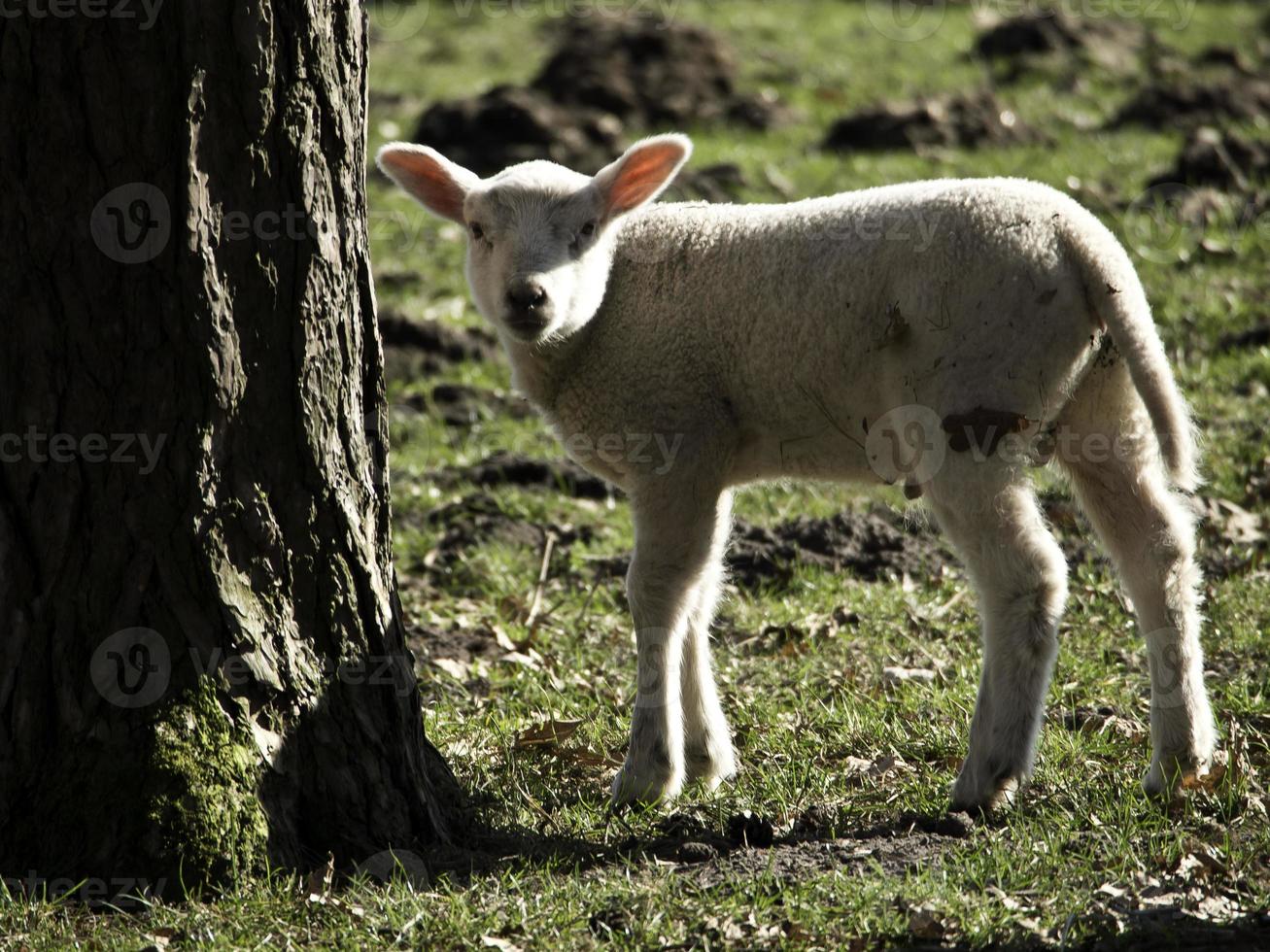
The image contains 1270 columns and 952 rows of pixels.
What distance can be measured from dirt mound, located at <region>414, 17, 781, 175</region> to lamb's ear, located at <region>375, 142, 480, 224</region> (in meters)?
5.72

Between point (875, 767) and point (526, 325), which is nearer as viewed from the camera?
point (875, 767)

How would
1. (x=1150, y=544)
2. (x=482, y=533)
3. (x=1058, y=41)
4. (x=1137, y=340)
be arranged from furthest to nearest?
(x=1058, y=41) < (x=482, y=533) < (x=1150, y=544) < (x=1137, y=340)

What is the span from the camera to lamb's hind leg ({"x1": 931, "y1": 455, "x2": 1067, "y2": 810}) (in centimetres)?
383

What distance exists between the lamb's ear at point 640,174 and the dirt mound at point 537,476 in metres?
2.34

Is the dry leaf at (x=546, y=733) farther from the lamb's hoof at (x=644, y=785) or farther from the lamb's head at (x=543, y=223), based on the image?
the lamb's head at (x=543, y=223)

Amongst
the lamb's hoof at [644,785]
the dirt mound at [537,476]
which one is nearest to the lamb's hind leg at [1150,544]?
the lamb's hoof at [644,785]

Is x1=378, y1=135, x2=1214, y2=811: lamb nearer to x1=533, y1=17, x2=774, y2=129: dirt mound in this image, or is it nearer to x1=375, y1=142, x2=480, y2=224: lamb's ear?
x1=375, y1=142, x2=480, y2=224: lamb's ear

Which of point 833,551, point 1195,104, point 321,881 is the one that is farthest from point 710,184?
point 321,881

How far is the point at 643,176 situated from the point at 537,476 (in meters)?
2.53

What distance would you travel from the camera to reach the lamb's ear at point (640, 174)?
4.62 meters

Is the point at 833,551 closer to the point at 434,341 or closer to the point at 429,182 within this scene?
the point at 429,182

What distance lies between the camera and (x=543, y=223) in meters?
4.56

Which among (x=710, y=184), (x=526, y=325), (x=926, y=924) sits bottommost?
(x=926, y=924)

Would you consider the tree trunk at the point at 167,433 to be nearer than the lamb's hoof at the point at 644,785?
Yes
